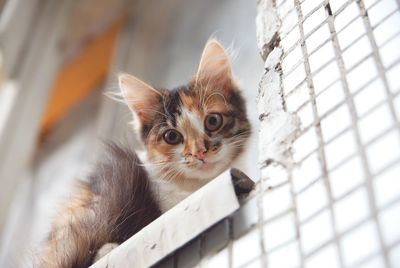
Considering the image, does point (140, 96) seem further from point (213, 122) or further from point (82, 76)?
point (82, 76)

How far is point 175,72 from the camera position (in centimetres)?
196

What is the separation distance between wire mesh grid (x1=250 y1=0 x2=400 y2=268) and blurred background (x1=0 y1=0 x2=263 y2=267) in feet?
2.14

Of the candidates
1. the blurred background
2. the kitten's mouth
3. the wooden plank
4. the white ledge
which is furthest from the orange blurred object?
the white ledge

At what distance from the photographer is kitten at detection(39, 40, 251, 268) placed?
2.73 ft

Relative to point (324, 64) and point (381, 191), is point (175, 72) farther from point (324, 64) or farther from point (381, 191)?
point (381, 191)

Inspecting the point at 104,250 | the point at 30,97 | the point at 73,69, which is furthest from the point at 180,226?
the point at 73,69

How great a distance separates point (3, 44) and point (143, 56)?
2.33 ft

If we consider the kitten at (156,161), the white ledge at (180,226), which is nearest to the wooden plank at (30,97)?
the kitten at (156,161)

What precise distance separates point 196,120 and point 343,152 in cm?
53

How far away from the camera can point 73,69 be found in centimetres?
229

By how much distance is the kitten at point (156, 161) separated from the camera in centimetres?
83

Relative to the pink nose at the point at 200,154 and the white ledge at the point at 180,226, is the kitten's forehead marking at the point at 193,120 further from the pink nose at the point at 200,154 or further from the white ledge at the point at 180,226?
the white ledge at the point at 180,226

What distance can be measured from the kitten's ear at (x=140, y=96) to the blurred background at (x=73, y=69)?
0.21m

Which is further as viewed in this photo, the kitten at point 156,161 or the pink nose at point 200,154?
the pink nose at point 200,154
